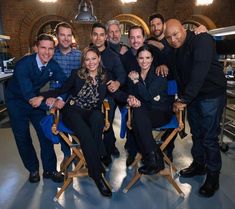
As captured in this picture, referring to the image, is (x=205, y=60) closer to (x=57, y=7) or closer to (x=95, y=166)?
(x=95, y=166)

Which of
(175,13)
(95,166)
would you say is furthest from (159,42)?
(175,13)

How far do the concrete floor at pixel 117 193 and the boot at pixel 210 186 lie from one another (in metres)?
0.05

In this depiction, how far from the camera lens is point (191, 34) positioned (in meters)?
2.23

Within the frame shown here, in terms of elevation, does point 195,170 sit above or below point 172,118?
below

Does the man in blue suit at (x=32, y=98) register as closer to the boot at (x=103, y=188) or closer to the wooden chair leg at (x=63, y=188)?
the wooden chair leg at (x=63, y=188)

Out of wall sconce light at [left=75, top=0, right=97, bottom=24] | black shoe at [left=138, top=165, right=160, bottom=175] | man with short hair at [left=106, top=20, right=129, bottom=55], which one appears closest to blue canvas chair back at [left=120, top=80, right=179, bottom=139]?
black shoe at [left=138, top=165, right=160, bottom=175]

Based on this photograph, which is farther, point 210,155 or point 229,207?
point 210,155

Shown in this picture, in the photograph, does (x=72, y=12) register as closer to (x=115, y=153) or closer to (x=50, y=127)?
(x=115, y=153)

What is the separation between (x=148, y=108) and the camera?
2.45 m

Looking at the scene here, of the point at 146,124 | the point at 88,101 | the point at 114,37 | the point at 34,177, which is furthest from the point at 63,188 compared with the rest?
the point at 114,37

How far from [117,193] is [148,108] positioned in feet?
2.88

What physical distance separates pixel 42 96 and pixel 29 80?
19 cm

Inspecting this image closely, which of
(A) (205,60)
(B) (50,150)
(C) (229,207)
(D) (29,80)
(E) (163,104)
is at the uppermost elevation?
(A) (205,60)

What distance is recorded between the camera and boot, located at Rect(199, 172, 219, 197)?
7.65 feet
